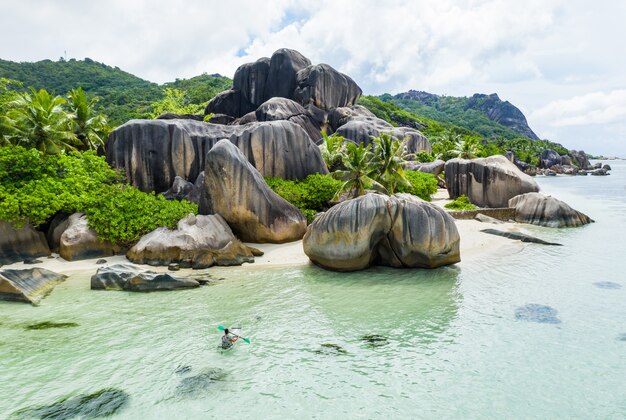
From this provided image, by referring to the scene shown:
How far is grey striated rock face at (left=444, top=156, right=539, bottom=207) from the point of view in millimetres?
27000

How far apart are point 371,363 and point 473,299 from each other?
4925 mm

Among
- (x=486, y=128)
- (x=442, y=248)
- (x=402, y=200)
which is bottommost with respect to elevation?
(x=442, y=248)

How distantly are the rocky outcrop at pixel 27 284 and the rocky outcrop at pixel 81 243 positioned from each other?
2191mm

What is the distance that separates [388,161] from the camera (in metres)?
23.3

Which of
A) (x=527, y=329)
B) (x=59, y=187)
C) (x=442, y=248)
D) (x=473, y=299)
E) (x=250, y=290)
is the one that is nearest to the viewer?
(x=527, y=329)

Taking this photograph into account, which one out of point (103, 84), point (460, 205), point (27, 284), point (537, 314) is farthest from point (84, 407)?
point (103, 84)

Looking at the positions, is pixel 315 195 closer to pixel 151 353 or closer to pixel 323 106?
pixel 151 353

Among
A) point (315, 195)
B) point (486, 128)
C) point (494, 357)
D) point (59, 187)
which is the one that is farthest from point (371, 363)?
point (486, 128)

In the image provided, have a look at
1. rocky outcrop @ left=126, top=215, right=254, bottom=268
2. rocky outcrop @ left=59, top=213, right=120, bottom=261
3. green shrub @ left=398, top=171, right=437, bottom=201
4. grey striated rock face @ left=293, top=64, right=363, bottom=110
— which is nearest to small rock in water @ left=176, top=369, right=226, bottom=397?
rocky outcrop @ left=126, top=215, right=254, bottom=268

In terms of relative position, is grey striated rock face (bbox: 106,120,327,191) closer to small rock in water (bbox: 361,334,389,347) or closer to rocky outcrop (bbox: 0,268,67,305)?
rocky outcrop (bbox: 0,268,67,305)

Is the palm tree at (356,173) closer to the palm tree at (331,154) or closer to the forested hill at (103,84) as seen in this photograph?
the palm tree at (331,154)

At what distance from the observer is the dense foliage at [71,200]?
1507cm

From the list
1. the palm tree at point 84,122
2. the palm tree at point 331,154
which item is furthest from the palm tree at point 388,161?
the palm tree at point 84,122

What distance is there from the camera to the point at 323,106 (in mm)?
41719
